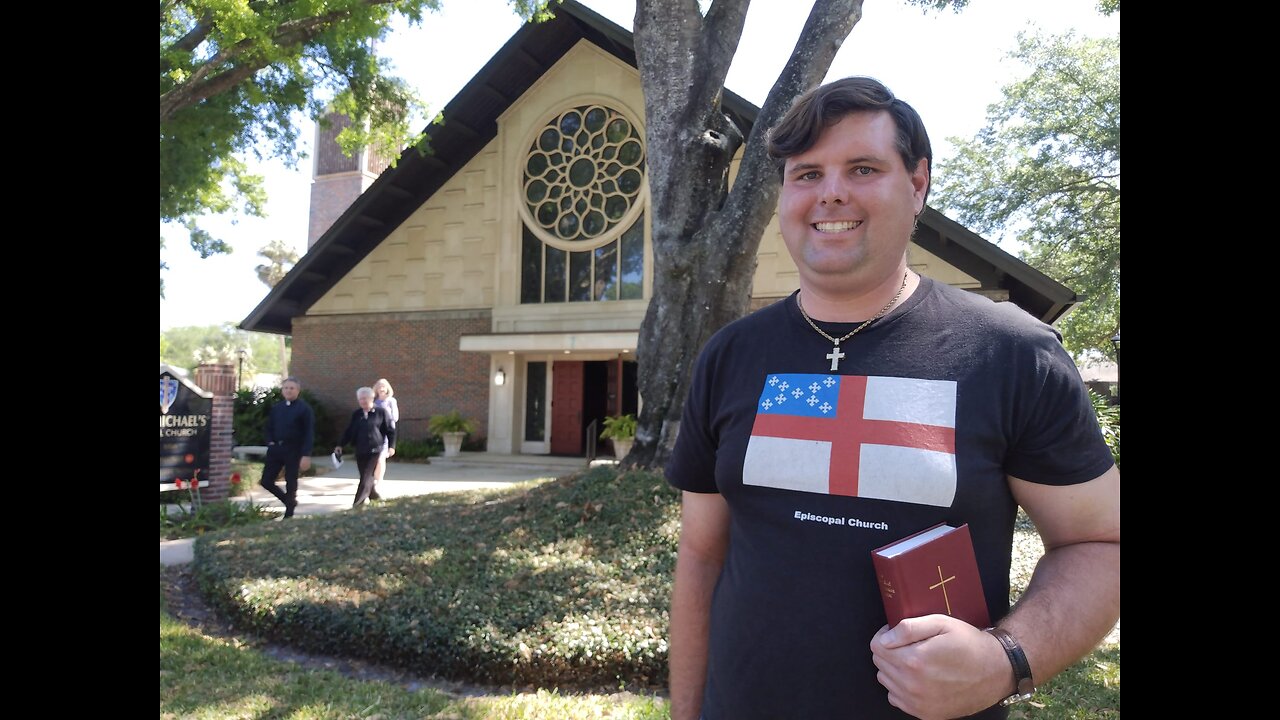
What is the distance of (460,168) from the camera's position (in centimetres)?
2094

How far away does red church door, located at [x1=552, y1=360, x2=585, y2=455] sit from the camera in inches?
798

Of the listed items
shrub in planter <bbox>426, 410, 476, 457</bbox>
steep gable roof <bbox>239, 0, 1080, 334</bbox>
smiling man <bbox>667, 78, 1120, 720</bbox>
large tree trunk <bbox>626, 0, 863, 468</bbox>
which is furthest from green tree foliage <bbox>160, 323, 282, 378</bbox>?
smiling man <bbox>667, 78, 1120, 720</bbox>

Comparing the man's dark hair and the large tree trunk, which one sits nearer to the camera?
the man's dark hair

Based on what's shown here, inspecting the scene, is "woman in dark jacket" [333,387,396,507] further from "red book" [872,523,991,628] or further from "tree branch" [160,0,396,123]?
"red book" [872,523,991,628]

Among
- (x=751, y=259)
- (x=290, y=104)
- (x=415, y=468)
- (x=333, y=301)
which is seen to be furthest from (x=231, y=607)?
(x=333, y=301)

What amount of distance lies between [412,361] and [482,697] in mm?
17123

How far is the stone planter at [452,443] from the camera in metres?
19.2

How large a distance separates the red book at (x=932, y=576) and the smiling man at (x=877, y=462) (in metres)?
0.04

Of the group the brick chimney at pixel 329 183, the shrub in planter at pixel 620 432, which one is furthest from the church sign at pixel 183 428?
the brick chimney at pixel 329 183

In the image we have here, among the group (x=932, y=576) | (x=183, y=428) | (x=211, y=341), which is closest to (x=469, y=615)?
(x=932, y=576)

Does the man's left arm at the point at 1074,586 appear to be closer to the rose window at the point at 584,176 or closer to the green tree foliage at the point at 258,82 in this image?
the green tree foliage at the point at 258,82

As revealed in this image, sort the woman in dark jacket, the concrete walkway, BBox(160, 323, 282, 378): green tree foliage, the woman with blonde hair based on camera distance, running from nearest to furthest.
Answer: the woman in dark jacket → the woman with blonde hair → the concrete walkway → BBox(160, 323, 282, 378): green tree foliage

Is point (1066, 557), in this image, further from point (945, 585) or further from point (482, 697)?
point (482, 697)

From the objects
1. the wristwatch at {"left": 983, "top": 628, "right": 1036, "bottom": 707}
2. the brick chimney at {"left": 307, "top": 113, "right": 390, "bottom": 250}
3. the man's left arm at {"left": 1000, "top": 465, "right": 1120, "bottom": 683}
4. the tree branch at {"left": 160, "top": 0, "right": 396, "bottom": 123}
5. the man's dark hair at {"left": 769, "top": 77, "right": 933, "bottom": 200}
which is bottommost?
the wristwatch at {"left": 983, "top": 628, "right": 1036, "bottom": 707}
